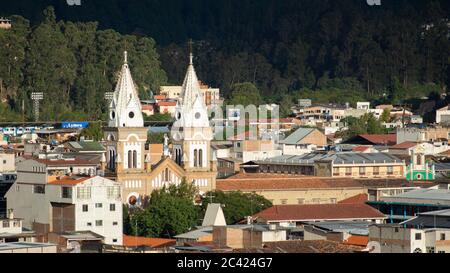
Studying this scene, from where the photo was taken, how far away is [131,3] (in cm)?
11875

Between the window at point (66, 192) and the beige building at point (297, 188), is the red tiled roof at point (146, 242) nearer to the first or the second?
the window at point (66, 192)

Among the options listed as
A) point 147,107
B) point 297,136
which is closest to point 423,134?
point 297,136

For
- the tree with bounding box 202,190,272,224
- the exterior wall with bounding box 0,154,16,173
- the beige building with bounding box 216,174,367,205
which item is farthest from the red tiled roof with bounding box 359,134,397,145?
the tree with bounding box 202,190,272,224

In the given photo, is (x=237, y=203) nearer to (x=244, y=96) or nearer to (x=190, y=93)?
(x=190, y=93)

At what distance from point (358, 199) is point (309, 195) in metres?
1.74

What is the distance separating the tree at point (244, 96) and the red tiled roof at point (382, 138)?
17782 mm

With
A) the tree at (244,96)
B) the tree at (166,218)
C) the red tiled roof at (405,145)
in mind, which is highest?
the tree at (244,96)

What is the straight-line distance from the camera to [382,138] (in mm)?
60719

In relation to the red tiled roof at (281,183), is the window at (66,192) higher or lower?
higher

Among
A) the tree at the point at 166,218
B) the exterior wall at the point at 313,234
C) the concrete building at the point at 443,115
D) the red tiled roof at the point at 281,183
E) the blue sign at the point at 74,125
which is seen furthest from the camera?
the concrete building at the point at 443,115

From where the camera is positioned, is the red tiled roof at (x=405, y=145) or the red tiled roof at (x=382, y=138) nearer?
the red tiled roof at (x=405, y=145)

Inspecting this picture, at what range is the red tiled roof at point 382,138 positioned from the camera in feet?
194

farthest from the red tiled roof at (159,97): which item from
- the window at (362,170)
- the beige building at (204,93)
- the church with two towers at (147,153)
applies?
the church with two towers at (147,153)

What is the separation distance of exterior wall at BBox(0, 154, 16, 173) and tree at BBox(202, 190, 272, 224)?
1074 cm
